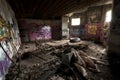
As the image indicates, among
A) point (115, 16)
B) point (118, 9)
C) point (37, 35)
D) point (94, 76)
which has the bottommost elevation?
point (94, 76)

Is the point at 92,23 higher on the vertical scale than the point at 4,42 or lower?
higher

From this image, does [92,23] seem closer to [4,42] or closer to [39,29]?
[39,29]

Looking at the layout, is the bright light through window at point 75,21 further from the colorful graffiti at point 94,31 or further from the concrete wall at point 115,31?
the concrete wall at point 115,31

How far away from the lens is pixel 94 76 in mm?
3246

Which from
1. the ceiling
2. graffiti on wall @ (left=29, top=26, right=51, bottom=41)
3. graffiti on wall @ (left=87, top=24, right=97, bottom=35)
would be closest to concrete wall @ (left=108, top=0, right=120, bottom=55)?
the ceiling

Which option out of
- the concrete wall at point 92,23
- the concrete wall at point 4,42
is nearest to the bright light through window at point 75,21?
the concrete wall at point 92,23

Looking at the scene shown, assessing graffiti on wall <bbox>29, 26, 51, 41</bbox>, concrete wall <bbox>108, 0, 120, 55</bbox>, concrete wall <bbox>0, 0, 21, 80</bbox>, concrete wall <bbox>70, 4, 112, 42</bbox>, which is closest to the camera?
concrete wall <bbox>0, 0, 21, 80</bbox>

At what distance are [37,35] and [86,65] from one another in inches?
360

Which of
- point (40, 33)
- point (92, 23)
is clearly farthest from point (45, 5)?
point (92, 23)

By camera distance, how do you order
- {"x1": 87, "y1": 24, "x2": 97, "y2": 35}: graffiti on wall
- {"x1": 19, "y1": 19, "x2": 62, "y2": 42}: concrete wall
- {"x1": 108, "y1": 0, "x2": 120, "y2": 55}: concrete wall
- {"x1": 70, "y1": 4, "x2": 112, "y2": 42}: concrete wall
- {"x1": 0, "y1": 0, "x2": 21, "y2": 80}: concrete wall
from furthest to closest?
{"x1": 87, "y1": 24, "x2": 97, "y2": 35}: graffiti on wall
{"x1": 19, "y1": 19, "x2": 62, "y2": 42}: concrete wall
{"x1": 70, "y1": 4, "x2": 112, "y2": 42}: concrete wall
{"x1": 108, "y1": 0, "x2": 120, "y2": 55}: concrete wall
{"x1": 0, "y1": 0, "x2": 21, "y2": 80}: concrete wall

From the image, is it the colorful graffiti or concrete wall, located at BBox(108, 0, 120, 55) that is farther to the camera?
the colorful graffiti

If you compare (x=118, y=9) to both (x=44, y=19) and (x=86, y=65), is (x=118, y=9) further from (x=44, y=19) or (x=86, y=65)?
(x=44, y=19)

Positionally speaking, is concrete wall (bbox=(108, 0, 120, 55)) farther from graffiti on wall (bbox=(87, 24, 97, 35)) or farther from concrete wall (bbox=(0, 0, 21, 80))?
graffiti on wall (bbox=(87, 24, 97, 35))

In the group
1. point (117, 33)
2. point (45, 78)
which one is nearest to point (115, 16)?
point (117, 33)
